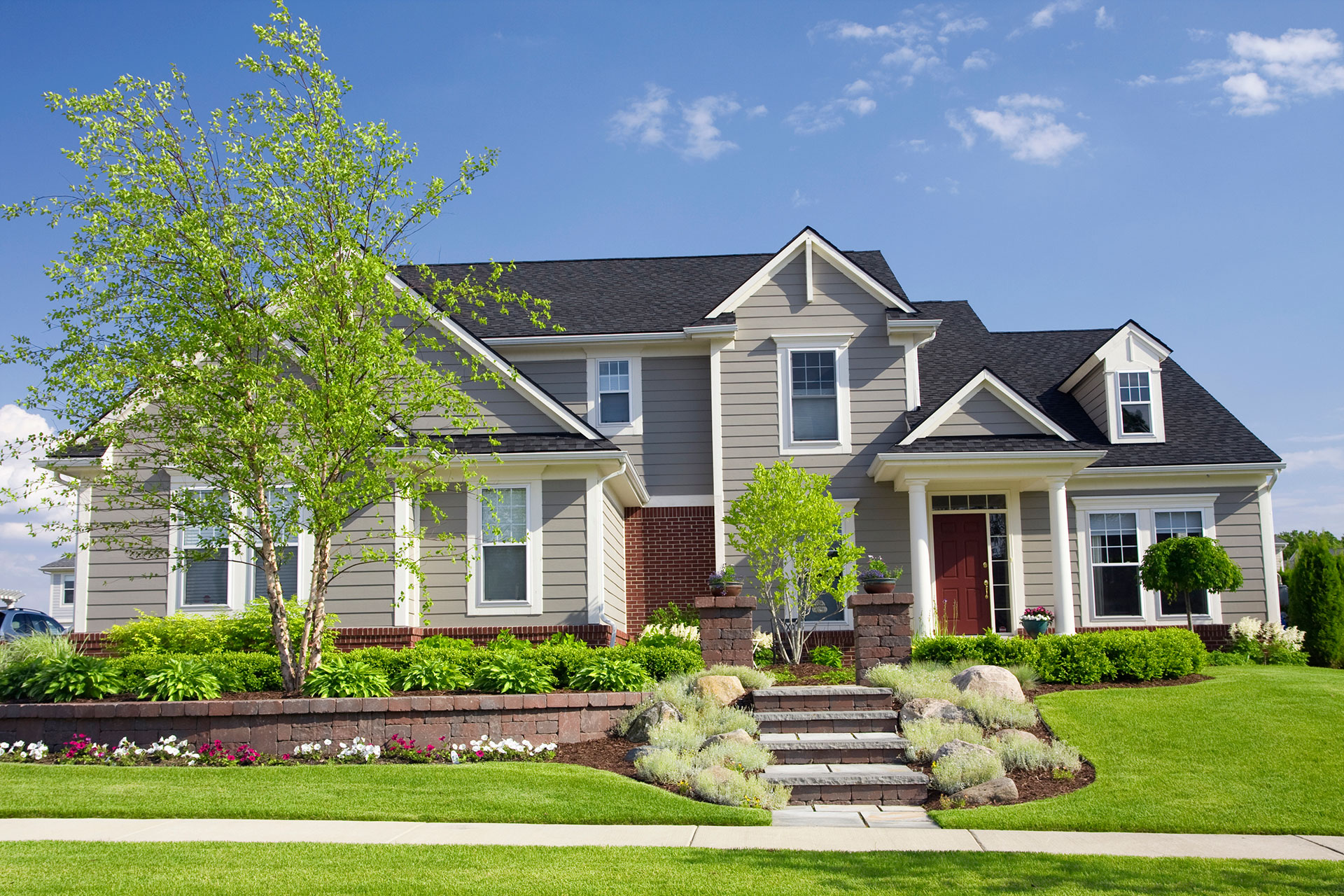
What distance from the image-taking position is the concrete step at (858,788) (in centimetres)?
916

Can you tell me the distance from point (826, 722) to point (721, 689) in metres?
1.37

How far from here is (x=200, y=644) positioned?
13977mm

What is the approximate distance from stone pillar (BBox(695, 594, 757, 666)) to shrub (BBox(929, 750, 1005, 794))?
12.4ft

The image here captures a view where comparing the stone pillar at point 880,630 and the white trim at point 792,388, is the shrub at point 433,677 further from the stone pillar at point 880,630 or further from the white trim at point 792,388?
the white trim at point 792,388

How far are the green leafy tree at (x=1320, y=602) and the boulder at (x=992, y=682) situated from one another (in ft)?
28.0

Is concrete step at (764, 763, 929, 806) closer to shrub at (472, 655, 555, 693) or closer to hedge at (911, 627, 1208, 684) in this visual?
shrub at (472, 655, 555, 693)

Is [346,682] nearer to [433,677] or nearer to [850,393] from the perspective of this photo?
[433,677]

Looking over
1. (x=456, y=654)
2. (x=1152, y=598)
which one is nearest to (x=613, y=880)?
(x=456, y=654)

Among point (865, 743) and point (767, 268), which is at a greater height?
point (767, 268)

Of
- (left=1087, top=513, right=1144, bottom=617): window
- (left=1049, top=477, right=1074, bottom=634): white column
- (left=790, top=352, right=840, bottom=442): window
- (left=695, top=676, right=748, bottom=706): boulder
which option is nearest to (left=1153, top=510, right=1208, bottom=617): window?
Result: (left=1087, top=513, right=1144, bottom=617): window

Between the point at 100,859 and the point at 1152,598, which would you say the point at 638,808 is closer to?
the point at 100,859

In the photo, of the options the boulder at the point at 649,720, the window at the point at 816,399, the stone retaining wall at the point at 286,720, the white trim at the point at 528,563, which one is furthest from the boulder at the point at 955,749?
the window at the point at 816,399

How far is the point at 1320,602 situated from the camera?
17.4m

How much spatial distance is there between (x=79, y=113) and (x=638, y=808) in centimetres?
961
